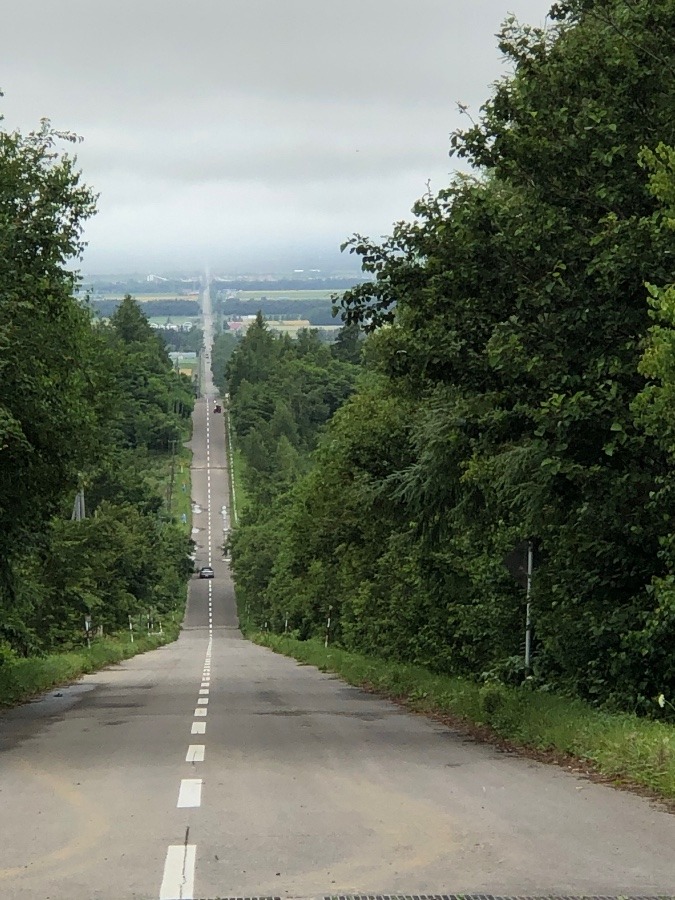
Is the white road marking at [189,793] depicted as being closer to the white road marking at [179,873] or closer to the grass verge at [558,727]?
the white road marking at [179,873]

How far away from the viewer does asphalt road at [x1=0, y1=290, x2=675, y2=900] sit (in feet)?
22.1

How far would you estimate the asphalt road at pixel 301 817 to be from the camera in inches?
265

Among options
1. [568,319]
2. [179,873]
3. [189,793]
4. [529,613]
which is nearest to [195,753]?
[189,793]

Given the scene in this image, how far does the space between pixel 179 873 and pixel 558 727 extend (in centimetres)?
756

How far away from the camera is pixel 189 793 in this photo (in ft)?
32.0

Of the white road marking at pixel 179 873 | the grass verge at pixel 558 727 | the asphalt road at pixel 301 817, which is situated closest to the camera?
the white road marking at pixel 179 873

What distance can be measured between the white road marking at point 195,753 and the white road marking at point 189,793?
1.53m

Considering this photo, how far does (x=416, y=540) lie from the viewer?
76.1ft

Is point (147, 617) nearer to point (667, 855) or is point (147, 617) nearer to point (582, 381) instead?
point (582, 381)

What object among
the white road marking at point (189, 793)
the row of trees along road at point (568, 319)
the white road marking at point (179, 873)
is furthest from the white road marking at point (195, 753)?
the row of trees along road at point (568, 319)

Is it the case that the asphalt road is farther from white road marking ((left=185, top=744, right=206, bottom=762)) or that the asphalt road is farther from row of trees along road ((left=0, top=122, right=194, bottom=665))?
row of trees along road ((left=0, top=122, right=194, bottom=665))

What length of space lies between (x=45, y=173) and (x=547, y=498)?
970 centimetres

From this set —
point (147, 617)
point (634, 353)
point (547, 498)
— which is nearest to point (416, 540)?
point (547, 498)

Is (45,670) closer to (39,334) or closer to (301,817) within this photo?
(39,334)
